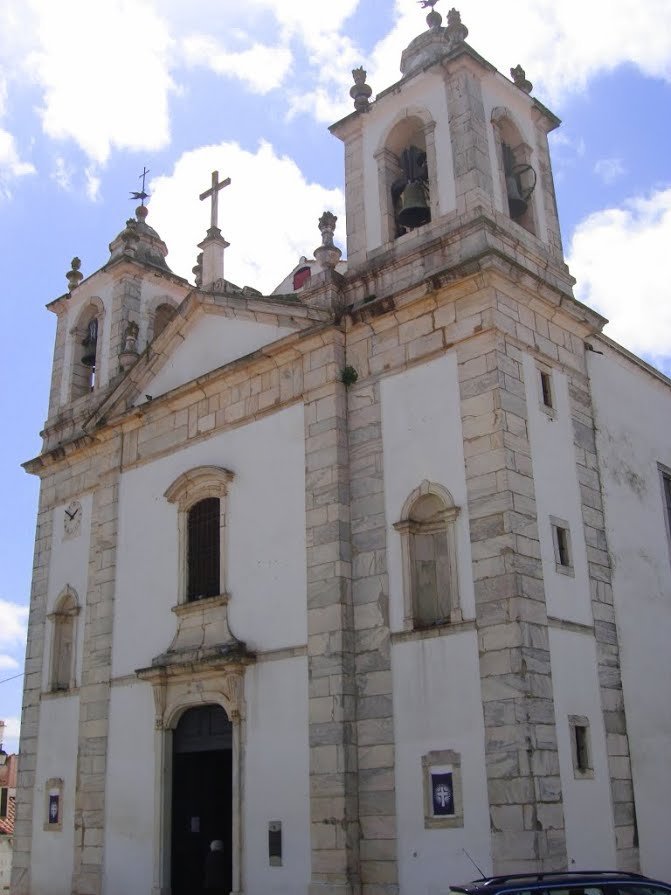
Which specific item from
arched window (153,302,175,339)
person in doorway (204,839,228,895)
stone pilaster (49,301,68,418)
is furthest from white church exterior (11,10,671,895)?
arched window (153,302,175,339)

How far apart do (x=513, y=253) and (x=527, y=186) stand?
1.73 meters

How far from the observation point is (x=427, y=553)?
12406 millimetres

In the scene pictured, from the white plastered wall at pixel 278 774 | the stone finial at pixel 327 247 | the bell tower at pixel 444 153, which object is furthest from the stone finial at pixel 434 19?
the white plastered wall at pixel 278 774

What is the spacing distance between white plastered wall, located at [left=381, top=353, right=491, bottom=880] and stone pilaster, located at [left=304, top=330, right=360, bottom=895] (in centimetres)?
59

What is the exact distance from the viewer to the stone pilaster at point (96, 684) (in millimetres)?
14602

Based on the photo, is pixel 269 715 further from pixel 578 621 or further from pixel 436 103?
pixel 436 103

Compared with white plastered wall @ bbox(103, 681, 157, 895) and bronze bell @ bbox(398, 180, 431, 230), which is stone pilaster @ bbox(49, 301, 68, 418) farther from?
bronze bell @ bbox(398, 180, 431, 230)

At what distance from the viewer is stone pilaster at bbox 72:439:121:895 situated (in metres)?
14.6

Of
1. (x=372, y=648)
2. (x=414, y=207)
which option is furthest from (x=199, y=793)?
(x=414, y=207)

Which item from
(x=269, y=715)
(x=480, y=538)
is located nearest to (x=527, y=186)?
(x=480, y=538)

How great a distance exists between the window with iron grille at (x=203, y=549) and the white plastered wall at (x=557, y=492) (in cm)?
466

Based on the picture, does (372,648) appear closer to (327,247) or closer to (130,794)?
(130,794)

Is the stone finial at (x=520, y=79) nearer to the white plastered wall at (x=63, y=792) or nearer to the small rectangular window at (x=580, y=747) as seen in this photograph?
the small rectangular window at (x=580, y=747)

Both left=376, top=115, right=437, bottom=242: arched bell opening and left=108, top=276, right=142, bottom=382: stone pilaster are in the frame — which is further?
left=108, top=276, right=142, bottom=382: stone pilaster
